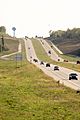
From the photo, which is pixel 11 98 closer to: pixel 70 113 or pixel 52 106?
pixel 52 106

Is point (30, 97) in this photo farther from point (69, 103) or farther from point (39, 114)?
point (39, 114)

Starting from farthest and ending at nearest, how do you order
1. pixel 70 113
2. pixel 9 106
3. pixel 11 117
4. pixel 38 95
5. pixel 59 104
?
pixel 38 95 < pixel 59 104 < pixel 9 106 < pixel 70 113 < pixel 11 117

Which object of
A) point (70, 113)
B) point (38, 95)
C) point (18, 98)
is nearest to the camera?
point (70, 113)

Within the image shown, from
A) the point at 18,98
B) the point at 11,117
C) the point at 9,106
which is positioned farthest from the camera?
the point at 18,98

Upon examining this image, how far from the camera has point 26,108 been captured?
1325 inches

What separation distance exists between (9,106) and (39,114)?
12.6 ft

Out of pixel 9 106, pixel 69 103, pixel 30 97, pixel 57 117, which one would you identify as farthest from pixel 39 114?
pixel 30 97

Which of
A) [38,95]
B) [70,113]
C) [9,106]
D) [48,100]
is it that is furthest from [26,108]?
[38,95]

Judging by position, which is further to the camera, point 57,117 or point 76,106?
point 76,106

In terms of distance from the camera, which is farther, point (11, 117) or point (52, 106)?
point (52, 106)

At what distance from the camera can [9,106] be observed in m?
34.1

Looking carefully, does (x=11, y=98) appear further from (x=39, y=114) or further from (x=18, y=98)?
(x=39, y=114)

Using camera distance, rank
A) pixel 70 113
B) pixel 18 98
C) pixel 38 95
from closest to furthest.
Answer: pixel 70 113 → pixel 18 98 → pixel 38 95

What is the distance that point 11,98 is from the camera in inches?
1513
